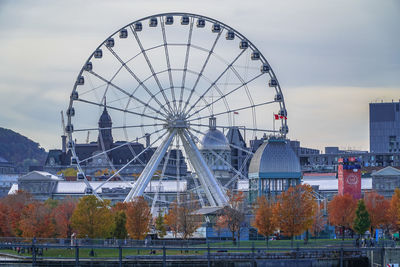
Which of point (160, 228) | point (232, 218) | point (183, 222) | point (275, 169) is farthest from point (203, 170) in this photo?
point (232, 218)

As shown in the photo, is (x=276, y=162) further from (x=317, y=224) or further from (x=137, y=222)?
(x=137, y=222)

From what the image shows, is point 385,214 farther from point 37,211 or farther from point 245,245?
point 37,211

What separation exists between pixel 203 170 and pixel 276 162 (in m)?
9.75

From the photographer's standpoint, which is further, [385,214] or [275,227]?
[385,214]

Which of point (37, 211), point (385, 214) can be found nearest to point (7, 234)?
point (37, 211)

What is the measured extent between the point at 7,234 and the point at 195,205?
38.4 metres

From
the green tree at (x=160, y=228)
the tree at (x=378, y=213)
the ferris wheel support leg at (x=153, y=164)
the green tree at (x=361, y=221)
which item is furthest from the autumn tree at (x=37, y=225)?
the tree at (x=378, y=213)

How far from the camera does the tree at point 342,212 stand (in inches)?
6594

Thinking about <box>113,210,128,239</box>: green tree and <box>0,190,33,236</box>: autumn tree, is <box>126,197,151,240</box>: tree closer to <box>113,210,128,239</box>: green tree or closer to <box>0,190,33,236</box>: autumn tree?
<box>113,210,128,239</box>: green tree

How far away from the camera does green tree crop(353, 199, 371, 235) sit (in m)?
155

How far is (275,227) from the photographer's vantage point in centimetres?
14638

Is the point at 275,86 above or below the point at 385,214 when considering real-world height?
above

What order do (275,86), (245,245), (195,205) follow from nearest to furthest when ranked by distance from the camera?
(245,245) < (275,86) < (195,205)

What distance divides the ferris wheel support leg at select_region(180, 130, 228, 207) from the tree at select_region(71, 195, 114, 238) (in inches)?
613
